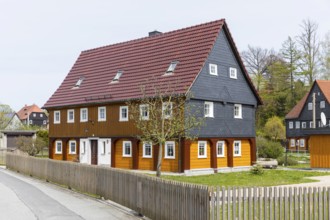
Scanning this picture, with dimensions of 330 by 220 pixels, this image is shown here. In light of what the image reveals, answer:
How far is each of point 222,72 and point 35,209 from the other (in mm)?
21534

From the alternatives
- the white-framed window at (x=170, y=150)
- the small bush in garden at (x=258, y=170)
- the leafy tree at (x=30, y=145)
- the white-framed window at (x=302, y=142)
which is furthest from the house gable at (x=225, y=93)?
the white-framed window at (x=302, y=142)

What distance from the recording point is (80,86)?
40656 mm

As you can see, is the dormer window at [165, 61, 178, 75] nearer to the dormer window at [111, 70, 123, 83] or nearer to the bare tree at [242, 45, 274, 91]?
the dormer window at [111, 70, 123, 83]

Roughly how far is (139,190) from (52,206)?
397cm

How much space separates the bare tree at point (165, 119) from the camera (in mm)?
26328

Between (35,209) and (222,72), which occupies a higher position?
(222,72)

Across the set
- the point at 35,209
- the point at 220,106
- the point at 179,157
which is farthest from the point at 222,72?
the point at 35,209

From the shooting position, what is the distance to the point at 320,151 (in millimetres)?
34188

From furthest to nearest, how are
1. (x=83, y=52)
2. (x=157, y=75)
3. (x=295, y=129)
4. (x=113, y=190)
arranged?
(x=295, y=129) → (x=83, y=52) → (x=157, y=75) → (x=113, y=190)

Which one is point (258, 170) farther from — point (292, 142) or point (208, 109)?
point (292, 142)

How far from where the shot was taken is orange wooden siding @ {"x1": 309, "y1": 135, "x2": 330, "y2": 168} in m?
33.7

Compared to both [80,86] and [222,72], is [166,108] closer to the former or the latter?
[222,72]

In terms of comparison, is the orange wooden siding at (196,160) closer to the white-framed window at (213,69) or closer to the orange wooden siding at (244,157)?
the orange wooden siding at (244,157)

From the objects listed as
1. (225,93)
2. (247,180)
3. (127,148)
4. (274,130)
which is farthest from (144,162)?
(274,130)
